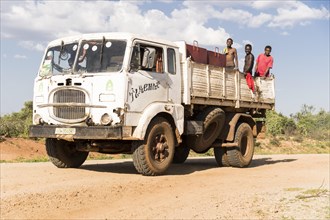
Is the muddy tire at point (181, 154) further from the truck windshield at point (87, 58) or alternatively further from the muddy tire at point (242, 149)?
the truck windshield at point (87, 58)

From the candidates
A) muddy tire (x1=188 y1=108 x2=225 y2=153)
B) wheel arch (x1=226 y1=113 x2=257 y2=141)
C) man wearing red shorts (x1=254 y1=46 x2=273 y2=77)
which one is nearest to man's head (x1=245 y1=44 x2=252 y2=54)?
man wearing red shorts (x1=254 y1=46 x2=273 y2=77)

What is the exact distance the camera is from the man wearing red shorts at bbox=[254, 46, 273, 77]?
1388 cm

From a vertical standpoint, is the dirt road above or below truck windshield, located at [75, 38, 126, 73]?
below

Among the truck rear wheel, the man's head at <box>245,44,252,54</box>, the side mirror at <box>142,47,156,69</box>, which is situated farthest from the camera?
the man's head at <box>245,44,252,54</box>

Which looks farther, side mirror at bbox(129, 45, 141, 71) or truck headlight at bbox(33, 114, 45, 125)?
truck headlight at bbox(33, 114, 45, 125)

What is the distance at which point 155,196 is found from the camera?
7359mm

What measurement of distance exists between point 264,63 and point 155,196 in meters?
7.86

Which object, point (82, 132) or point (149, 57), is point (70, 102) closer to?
point (82, 132)

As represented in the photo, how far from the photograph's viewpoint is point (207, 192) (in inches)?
306

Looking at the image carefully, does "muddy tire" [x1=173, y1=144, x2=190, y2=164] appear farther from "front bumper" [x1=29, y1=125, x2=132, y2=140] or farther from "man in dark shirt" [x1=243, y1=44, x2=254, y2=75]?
"front bumper" [x1=29, y1=125, x2=132, y2=140]

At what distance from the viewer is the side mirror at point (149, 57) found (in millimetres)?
9375

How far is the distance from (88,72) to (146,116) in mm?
1406

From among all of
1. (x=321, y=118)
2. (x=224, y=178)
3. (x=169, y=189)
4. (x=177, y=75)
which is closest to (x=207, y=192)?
(x=169, y=189)

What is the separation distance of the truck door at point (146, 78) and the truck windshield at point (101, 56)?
0.90 ft
